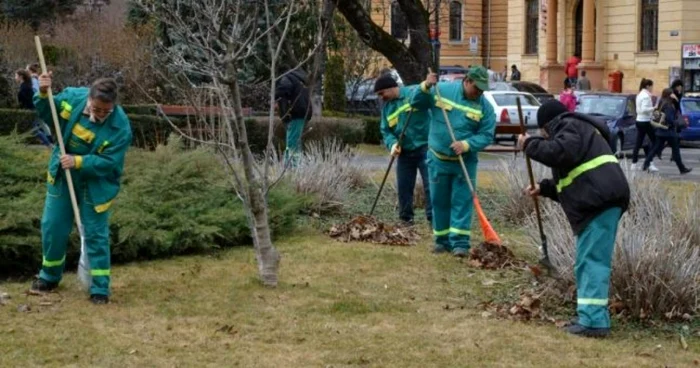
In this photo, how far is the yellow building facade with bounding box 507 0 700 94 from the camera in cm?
4328

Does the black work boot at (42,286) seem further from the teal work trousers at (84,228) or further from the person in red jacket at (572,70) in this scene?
the person in red jacket at (572,70)

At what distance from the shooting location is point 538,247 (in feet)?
28.7

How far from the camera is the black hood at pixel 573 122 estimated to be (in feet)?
24.0

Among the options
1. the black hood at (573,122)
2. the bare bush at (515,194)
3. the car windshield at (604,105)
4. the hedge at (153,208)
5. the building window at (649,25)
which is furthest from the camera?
the building window at (649,25)

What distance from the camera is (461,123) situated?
10.0 meters

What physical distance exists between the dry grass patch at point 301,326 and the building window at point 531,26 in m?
46.4

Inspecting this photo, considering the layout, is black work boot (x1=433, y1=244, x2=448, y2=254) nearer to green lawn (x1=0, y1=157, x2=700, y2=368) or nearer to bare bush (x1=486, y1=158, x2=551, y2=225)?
green lawn (x1=0, y1=157, x2=700, y2=368)

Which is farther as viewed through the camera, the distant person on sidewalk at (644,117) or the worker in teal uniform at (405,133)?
the distant person on sidewalk at (644,117)

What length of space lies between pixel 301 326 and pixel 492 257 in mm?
2611

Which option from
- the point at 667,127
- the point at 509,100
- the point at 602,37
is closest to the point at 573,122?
the point at 667,127

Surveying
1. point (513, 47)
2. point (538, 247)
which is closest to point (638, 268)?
point (538, 247)

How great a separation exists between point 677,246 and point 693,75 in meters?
33.7

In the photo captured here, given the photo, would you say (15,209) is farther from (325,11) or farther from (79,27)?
(79,27)

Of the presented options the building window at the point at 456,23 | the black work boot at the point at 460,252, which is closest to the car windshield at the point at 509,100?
the black work boot at the point at 460,252
